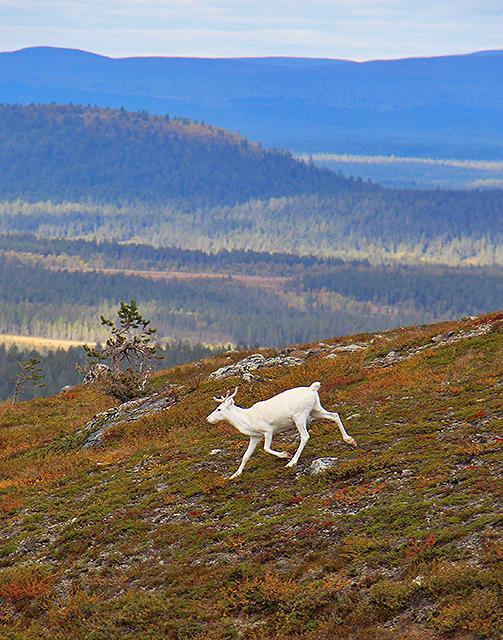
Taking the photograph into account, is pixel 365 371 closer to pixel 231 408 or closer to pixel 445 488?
pixel 231 408

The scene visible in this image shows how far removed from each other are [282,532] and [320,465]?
12.1 feet

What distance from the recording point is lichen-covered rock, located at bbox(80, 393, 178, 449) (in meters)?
43.3

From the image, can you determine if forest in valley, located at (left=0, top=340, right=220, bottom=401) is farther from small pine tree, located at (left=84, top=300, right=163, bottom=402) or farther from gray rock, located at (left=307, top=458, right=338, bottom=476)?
gray rock, located at (left=307, top=458, right=338, bottom=476)

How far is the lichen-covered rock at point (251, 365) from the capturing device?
165ft

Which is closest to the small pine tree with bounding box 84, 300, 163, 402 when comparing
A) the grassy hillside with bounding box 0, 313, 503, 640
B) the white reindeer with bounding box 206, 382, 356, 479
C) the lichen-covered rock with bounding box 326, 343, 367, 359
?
the lichen-covered rock with bounding box 326, 343, 367, 359

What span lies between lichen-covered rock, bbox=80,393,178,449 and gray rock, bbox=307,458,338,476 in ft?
52.3

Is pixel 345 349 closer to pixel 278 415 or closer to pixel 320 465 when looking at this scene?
pixel 278 415

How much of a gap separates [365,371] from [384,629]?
24357 millimetres

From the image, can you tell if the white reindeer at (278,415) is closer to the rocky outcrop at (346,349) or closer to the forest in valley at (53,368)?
the rocky outcrop at (346,349)

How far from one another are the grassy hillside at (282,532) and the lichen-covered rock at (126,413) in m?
4.91

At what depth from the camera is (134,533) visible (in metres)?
26.4

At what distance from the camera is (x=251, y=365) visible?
170 feet

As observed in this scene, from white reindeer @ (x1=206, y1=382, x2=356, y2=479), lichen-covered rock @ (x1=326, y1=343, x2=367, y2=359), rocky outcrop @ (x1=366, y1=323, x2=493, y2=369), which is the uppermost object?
white reindeer @ (x1=206, y1=382, x2=356, y2=479)

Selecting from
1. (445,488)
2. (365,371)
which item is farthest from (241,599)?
(365,371)
